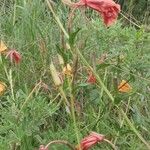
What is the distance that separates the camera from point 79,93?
5.70 ft

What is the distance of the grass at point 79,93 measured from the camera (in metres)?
1.32

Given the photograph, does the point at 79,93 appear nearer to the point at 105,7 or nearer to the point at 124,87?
the point at 124,87

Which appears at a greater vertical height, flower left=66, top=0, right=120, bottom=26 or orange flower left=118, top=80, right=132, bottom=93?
flower left=66, top=0, right=120, bottom=26

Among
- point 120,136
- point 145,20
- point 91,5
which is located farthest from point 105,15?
point 145,20

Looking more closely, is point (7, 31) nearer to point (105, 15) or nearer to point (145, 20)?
point (145, 20)

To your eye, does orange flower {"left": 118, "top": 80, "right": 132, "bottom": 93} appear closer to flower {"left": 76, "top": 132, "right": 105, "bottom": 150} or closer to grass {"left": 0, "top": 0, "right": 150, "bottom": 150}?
grass {"left": 0, "top": 0, "right": 150, "bottom": 150}

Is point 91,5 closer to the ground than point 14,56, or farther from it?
farther from it

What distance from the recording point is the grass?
1.32 meters

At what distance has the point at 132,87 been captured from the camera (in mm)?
1516

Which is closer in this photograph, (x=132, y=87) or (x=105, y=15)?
(x=105, y=15)

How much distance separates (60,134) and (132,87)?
26cm

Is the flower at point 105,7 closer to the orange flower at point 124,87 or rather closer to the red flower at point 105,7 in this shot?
the red flower at point 105,7

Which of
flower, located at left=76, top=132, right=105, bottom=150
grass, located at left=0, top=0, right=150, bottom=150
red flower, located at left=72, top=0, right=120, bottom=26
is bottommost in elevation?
grass, located at left=0, top=0, right=150, bottom=150

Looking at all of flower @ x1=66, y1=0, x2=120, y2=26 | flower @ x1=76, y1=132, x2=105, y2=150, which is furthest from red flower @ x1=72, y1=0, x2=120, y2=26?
flower @ x1=76, y1=132, x2=105, y2=150
